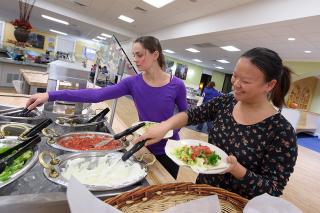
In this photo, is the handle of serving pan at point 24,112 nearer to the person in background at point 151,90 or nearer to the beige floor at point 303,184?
the person in background at point 151,90

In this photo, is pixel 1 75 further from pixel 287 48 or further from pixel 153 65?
pixel 287 48

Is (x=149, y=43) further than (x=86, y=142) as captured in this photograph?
Yes

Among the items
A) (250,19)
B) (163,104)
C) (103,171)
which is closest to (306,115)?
(250,19)

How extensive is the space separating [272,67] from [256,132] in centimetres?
28

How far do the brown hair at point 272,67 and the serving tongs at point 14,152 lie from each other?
98cm

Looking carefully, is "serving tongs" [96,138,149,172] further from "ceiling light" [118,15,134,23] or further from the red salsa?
"ceiling light" [118,15,134,23]

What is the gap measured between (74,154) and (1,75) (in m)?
7.30

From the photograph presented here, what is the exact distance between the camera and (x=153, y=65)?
5.55ft

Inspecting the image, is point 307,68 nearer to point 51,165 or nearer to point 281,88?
point 281,88

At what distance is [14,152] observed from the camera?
0.92 m

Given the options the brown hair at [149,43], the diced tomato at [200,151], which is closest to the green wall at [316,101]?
the brown hair at [149,43]

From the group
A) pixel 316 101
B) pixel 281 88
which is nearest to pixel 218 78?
pixel 316 101

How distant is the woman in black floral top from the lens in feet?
2.91

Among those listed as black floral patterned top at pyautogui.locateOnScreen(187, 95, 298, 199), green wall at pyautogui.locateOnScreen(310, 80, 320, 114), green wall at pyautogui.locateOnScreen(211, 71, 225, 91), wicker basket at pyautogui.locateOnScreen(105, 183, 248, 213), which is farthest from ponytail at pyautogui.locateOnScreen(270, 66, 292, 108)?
green wall at pyautogui.locateOnScreen(211, 71, 225, 91)
